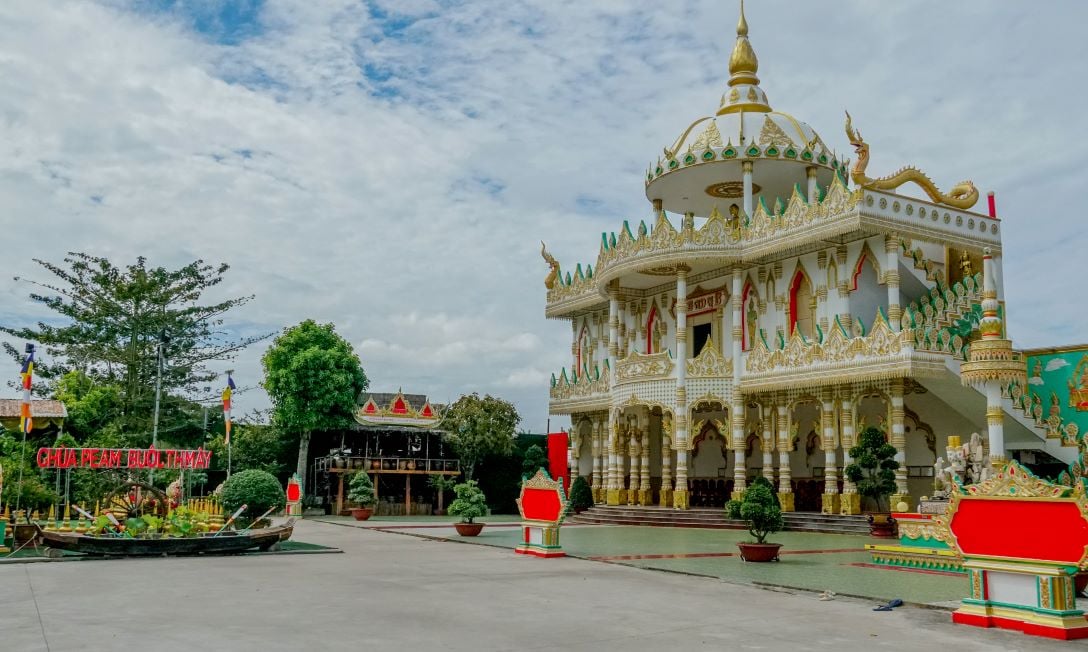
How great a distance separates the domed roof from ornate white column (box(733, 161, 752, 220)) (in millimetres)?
Result: 245

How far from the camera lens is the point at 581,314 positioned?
34.4 meters

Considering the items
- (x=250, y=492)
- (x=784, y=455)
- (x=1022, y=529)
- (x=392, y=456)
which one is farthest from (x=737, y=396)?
(x=1022, y=529)

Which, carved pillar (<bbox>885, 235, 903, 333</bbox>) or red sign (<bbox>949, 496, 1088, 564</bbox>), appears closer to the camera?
red sign (<bbox>949, 496, 1088, 564</bbox>)

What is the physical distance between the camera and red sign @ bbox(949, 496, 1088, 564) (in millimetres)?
7930

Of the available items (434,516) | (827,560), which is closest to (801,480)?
(827,560)

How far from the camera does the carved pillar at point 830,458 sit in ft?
74.2

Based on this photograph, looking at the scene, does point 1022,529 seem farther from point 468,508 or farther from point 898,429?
point 468,508

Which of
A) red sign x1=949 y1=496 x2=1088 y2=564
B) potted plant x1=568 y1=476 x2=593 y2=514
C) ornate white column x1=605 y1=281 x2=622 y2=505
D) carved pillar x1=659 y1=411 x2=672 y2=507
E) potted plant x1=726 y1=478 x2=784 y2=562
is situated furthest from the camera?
potted plant x1=568 y1=476 x2=593 y2=514

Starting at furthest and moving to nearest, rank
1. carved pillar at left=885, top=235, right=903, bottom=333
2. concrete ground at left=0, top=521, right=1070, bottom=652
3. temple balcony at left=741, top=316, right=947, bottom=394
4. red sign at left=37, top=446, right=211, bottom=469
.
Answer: carved pillar at left=885, top=235, right=903, bottom=333 → temple balcony at left=741, top=316, right=947, bottom=394 → red sign at left=37, top=446, right=211, bottom=469 → concrete ground at left=0, top=521, right=1070, bottom=652

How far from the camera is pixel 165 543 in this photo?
49.0 feet

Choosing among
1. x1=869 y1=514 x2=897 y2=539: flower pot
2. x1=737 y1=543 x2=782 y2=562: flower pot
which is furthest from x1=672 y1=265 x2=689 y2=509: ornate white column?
x1=737 y1=543 x2=782 y2=562: flower pot

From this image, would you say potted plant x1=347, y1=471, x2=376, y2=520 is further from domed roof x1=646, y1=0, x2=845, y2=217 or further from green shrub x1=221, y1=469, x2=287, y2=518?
domed roof x1=646, y1=0, x2=845, y2=217

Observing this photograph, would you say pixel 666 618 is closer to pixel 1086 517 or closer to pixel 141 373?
pixel 1086 517

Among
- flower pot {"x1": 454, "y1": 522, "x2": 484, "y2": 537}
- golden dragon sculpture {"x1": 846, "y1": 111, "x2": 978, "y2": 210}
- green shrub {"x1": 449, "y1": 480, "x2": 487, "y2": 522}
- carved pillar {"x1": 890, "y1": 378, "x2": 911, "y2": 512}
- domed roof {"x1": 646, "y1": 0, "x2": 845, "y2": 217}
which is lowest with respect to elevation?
flower pot {"x1": 454, "y1": 522, "x2": 484, "y2": 537}
